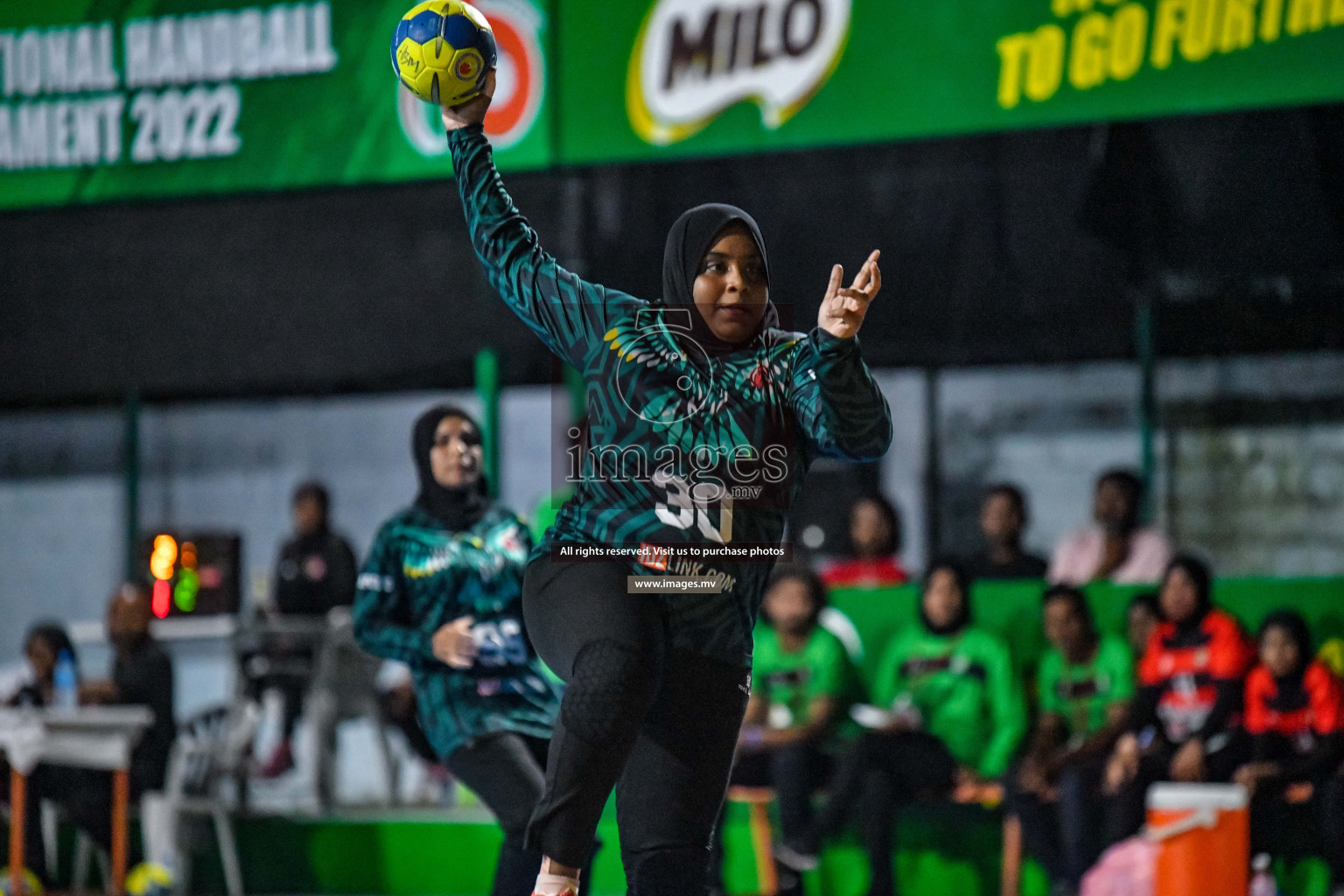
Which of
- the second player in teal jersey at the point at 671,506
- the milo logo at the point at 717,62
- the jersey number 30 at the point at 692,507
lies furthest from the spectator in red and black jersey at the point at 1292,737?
the jersey number 30 at the point at 692,507

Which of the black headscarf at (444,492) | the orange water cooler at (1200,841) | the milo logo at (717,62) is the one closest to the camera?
the black headscarf at (444,492)

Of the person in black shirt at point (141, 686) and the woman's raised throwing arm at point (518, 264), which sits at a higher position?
the woman's raised throwing arm at point (518, 264)

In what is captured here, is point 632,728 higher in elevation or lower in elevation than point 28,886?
higher

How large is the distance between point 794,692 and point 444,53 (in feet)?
12.7

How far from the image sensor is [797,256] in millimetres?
8188

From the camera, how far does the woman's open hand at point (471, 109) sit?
11.6 feet

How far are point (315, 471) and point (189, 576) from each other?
643 centimetres

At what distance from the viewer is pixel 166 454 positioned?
12641 millimetres

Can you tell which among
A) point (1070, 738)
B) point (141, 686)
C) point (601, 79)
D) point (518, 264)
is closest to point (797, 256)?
point (601, 79)

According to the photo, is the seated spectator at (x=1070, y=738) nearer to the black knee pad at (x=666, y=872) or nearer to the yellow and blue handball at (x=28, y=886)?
the black knee pad at (x=666, y=872)

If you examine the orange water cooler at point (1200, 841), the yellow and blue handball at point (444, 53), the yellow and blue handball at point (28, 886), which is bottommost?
the yellow and blue handball at point (28, 886)

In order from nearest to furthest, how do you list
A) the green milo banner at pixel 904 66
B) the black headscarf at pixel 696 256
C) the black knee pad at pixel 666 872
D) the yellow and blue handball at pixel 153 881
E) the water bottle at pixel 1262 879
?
A: the black knee pad at pixel 666 872 → the black headscarf at pixel 696 256 → the water bottle at pixel 1262 879 → the yellow and blue handball at pixel 153 881 → the green milo banner at pixel 904 66

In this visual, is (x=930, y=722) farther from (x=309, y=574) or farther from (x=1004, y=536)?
(x=309, y=574)

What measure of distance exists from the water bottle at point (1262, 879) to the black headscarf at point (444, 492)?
3.26 m
